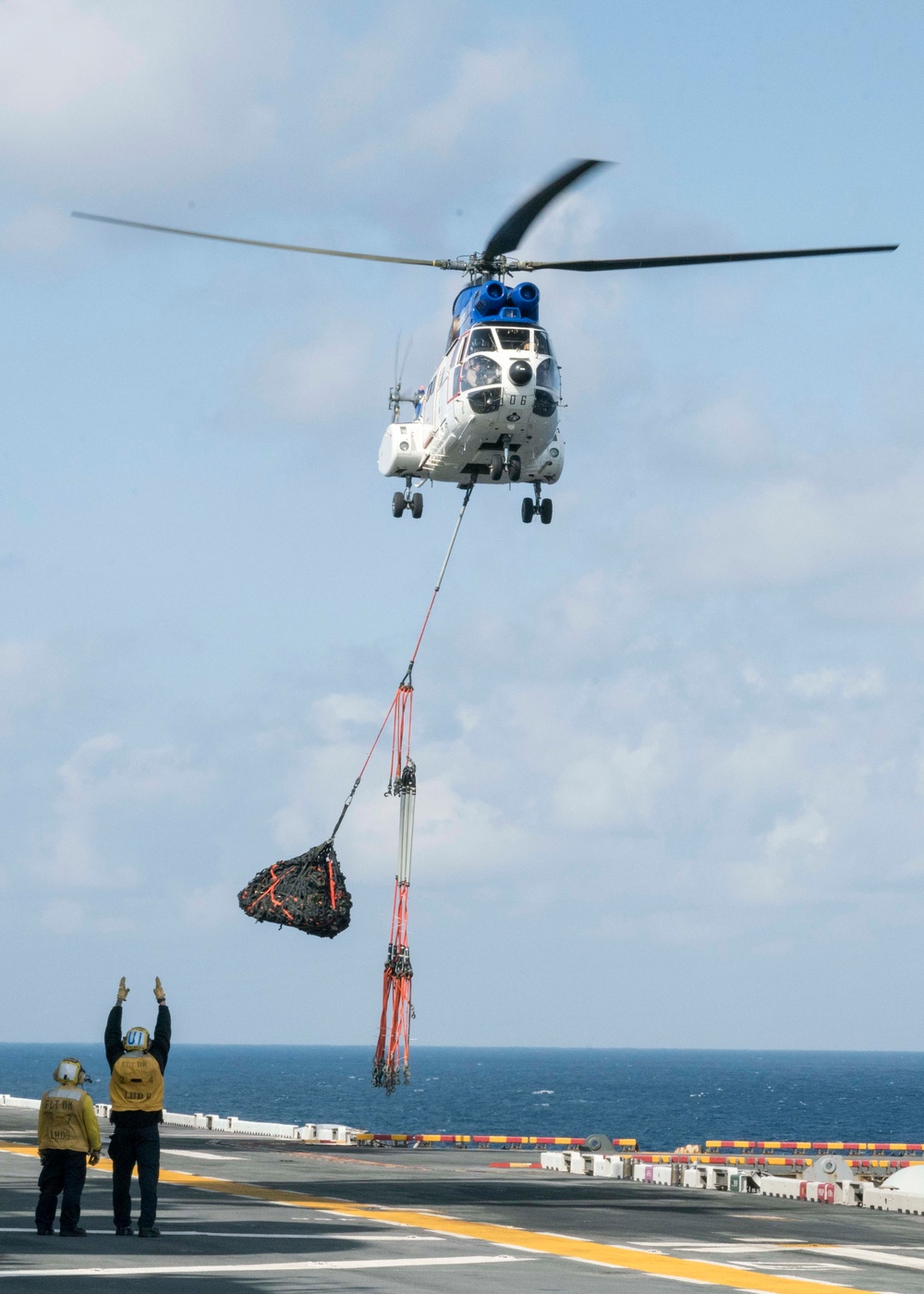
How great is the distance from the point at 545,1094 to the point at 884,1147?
520 ft

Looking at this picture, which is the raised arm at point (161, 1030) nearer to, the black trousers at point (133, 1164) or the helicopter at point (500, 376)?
the black trousers at point (133, 1164)

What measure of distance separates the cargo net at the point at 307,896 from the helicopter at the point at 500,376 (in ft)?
23.5

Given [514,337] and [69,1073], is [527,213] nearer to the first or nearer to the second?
[514,337]

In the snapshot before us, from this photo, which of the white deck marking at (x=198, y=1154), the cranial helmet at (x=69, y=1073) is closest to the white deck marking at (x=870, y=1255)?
the cranial helmet at (x=69, y=1073)

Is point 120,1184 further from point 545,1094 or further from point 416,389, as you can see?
point 545,1094

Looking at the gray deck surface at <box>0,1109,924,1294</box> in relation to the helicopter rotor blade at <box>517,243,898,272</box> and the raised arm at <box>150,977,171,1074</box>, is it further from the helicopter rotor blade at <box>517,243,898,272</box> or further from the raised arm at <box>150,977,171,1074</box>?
the helicopter rotor blade at <box>517,243,898,272</box>

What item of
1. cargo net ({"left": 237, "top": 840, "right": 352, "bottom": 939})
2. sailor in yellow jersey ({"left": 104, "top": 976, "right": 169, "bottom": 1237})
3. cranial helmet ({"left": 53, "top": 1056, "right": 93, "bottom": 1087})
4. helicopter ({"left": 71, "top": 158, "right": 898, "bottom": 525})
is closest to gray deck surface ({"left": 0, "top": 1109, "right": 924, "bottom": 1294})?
sailor in yellow jersey ({"left": 104, "top": 976, "right": 169, "bottom": 1237})

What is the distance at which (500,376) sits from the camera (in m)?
26.7

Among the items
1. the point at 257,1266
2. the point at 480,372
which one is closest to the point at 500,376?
the point at 480,372

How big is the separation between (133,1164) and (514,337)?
15.1 m

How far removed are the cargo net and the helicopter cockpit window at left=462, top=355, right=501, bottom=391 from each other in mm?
8108

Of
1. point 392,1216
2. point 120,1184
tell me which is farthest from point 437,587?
point 120,1184

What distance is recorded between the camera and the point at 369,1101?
554 ft

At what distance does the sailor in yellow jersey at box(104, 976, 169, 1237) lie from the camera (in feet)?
55.0
